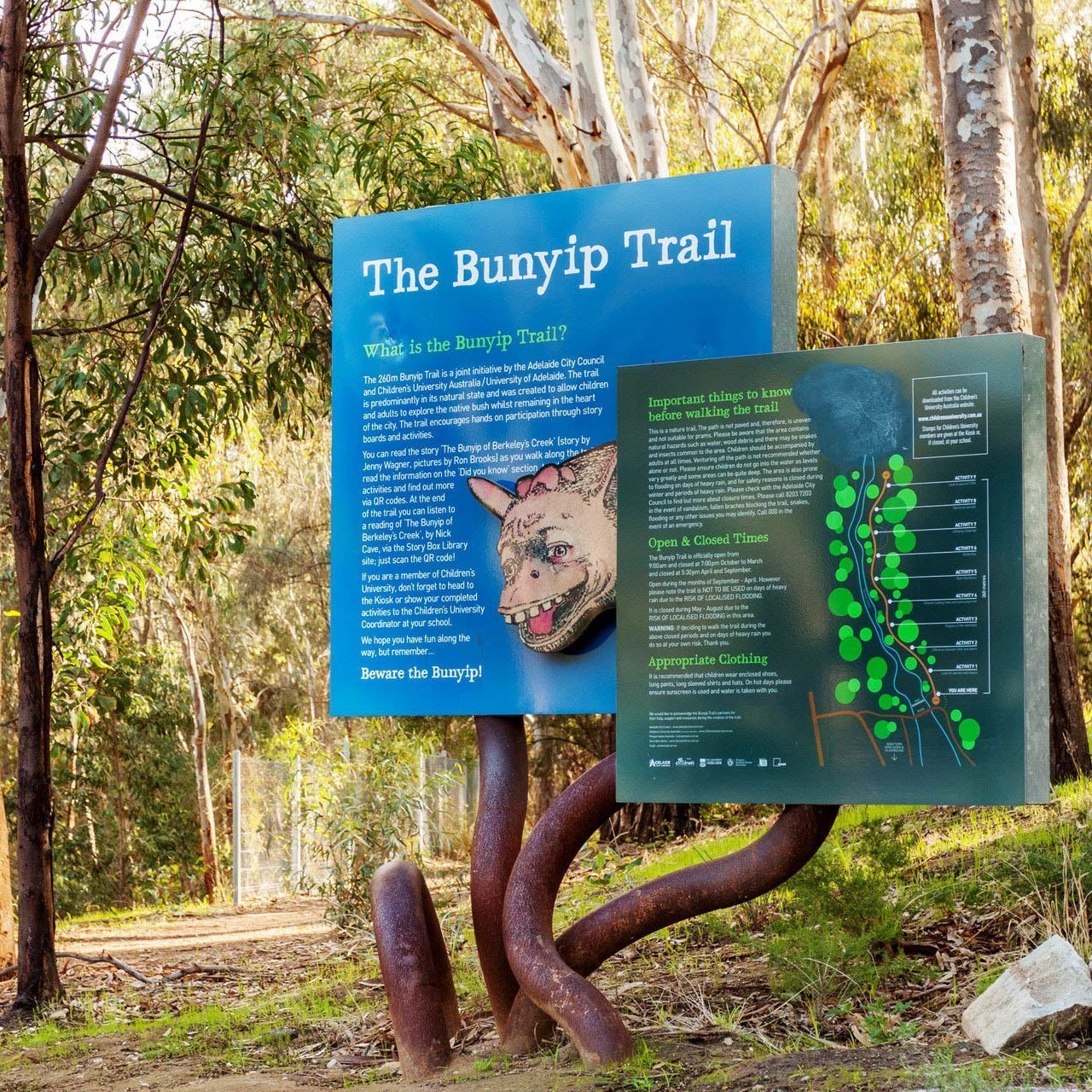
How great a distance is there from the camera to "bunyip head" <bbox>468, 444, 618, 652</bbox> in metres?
5.54

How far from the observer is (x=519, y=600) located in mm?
5668

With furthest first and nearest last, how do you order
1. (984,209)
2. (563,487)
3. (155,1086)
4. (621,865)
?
(621,865)
(984,209)
(155,1086)
(563,487)

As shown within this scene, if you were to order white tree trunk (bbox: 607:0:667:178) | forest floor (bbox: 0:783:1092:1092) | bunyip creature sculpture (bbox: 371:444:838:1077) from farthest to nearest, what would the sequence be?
white tree trunk (bbox: 607:0:667:178)
bunyip creature sculpture (bbox: 371:444:838:1077)
forest floor (bbox: 0:783:1092:1092)

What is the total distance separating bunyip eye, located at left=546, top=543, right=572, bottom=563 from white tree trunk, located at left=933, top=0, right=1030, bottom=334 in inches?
175

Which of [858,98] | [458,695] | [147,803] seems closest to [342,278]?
[458,695]

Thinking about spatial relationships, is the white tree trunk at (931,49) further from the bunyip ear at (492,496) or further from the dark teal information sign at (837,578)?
the dark teal information sign at (837,578)

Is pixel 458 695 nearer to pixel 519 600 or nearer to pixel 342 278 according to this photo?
pixel 519 600

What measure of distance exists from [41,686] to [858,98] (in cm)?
1339

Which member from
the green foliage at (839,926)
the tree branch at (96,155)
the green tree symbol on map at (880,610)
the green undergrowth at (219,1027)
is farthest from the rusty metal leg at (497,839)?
the tree branch at (96,155)

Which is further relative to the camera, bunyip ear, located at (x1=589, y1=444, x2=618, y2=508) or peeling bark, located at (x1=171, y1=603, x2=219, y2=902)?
peeling bark, located at (x1=171, y1=603, x2=219, y2=902)

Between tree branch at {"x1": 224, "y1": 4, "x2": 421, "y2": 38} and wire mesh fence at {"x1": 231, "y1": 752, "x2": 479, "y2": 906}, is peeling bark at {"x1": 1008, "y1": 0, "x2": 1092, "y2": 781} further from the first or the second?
wire mesh fence at {"x1": 231, "y1": 752, "x2": 479, "y2": 906}

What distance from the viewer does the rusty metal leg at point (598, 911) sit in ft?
16.7

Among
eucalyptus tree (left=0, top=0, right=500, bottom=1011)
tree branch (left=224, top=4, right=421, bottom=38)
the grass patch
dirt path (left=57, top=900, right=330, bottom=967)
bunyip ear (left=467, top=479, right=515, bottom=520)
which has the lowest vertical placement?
the grass patch

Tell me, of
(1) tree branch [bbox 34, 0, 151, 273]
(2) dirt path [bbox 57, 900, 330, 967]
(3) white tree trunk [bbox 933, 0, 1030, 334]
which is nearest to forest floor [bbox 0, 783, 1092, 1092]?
(2) dirt path [bbox 57, 900, 330, 967]
